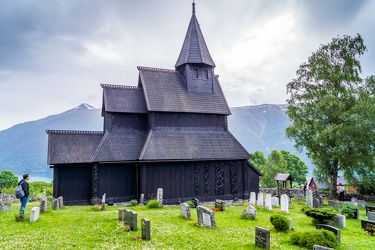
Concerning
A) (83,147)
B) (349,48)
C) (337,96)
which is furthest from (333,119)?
(83,147)

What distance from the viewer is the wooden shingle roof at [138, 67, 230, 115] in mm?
25859

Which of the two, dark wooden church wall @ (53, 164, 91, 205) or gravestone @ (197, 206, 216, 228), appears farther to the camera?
dark wooden church wall @ (53, 164, 91, 205)

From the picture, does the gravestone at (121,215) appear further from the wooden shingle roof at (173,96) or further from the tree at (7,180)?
the tree at (7,180)

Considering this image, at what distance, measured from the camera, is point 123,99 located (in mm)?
25969

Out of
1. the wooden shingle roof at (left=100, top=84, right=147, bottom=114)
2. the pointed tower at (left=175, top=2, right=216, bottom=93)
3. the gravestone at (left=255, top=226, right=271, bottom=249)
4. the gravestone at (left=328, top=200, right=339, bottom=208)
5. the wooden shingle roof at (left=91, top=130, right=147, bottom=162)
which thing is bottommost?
the gravestone at (left=328, top=200, right=339, bottom=208)

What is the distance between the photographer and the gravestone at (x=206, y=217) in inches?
496

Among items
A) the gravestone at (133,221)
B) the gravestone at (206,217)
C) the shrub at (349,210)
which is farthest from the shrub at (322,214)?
the gravestone at (133,221)

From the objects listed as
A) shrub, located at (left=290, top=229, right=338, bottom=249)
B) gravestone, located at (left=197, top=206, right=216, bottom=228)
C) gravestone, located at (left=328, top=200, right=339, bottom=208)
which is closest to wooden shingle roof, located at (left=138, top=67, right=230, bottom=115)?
gravestone, located at (left=328, top=200, right=339, bottom=208)

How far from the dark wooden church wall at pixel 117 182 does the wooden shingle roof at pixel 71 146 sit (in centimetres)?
168

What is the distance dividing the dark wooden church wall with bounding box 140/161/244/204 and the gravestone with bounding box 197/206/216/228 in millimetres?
10157

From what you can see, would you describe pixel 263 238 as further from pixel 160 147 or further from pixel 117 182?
pixel 117 182

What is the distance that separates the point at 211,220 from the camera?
1262cm

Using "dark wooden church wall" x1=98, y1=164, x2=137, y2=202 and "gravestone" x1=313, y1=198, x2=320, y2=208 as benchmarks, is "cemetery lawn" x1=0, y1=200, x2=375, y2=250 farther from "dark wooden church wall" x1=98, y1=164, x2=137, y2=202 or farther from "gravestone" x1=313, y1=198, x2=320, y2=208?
"dark wooden church wall" x1=98, y1=164, x2=137, y2=202

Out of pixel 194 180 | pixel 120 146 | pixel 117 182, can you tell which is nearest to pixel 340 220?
pixel 194 180
